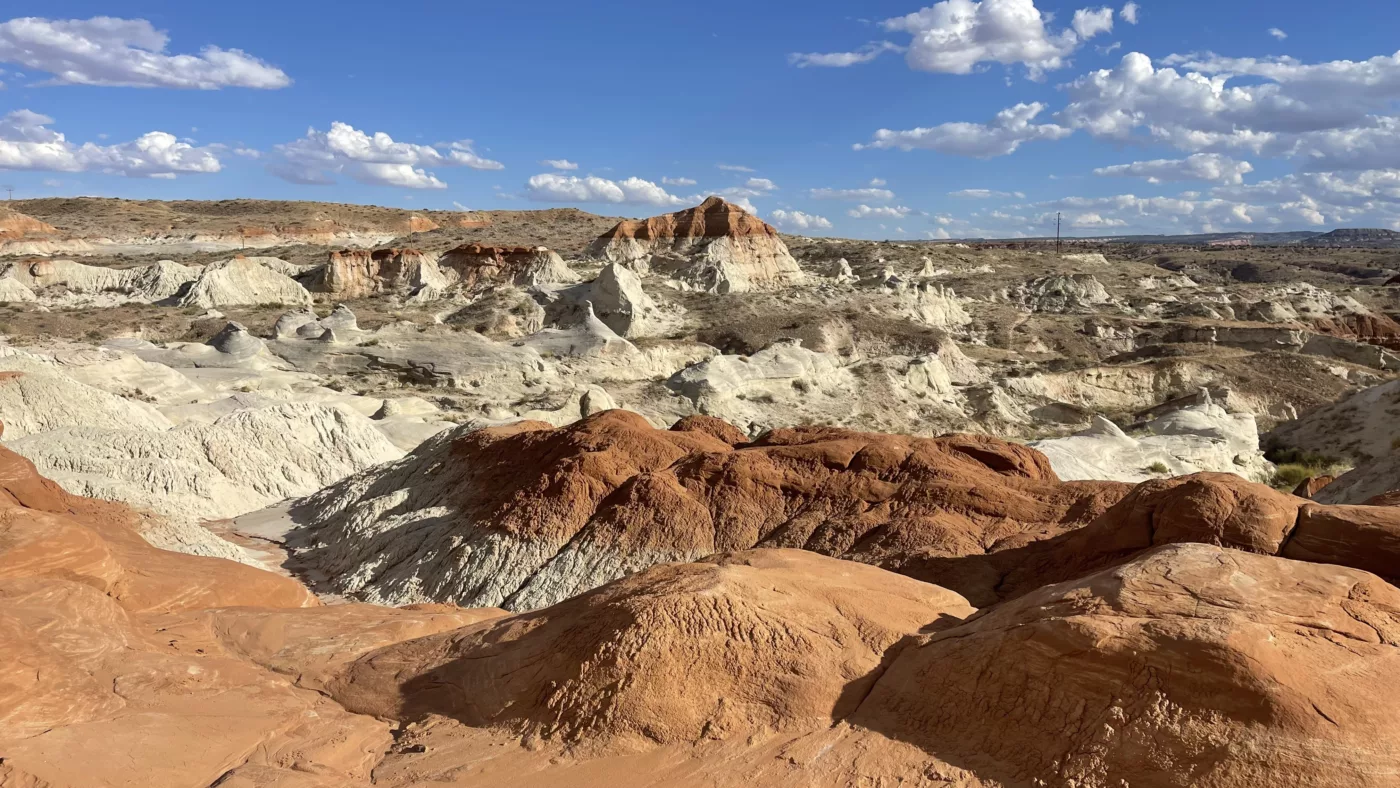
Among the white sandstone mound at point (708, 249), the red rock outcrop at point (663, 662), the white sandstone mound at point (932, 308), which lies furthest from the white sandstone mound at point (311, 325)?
the red rock outcrop at point (663, 662)


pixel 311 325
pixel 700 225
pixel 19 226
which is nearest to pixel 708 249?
pixel 700 225

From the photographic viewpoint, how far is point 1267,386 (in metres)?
34.5

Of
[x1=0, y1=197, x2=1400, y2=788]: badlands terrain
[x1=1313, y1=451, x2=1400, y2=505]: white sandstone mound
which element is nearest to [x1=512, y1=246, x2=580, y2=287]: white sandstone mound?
[x1=0, y1=197, x2=1400, y2=788]: badlands terrain

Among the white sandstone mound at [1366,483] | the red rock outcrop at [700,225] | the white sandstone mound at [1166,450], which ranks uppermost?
the red rock outcrop at [700,225]

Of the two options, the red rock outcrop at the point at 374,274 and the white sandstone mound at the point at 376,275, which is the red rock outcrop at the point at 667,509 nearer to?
the white sandstone mound at the point at 376,275

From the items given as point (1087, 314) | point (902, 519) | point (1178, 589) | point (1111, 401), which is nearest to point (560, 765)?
point (1178, 589)

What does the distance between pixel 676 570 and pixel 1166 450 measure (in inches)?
781

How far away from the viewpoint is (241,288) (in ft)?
154

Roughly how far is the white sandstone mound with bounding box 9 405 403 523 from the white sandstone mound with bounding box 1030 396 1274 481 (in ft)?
54.7

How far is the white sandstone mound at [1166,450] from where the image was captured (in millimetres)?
20859

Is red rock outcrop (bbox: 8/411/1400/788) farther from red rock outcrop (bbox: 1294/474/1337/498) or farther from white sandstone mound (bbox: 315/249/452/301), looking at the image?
white sandstone mound (bbox: 315/249/452/301)

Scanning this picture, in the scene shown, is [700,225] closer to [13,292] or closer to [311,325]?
[311,325]

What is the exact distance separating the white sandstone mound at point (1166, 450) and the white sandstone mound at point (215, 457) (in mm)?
16662

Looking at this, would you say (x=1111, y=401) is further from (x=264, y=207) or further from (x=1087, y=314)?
(x=264, y=207)
